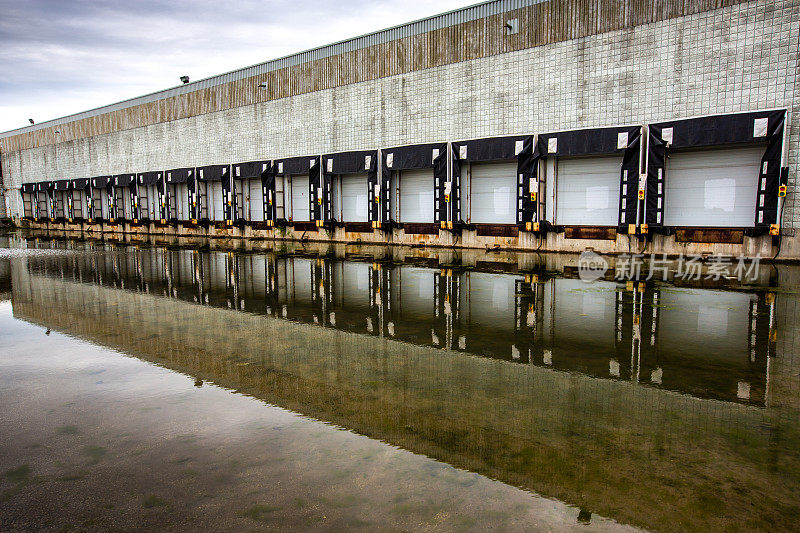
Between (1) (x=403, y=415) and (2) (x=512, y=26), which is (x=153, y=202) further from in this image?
(1) (x=403, y=415)

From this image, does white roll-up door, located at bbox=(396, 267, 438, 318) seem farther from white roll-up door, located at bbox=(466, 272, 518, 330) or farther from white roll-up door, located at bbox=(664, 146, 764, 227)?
white roll-up door, located at bbox=(664, 146, 764, 227)

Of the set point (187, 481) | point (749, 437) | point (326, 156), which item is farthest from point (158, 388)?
point (326, 156)

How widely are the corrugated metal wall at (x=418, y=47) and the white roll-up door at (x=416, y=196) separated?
447 cm

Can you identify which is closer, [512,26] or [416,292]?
[416,292]

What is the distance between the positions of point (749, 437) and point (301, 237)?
922 inches

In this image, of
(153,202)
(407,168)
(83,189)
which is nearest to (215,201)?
(153,202)

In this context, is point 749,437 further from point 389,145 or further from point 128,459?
point 389,145

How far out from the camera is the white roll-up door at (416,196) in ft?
70.5

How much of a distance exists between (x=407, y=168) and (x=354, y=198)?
3.74 m

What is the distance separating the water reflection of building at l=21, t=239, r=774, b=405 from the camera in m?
5.20

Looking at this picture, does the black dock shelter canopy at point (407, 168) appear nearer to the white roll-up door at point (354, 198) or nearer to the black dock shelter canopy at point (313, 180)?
the white roll-up door at point (354, 198)

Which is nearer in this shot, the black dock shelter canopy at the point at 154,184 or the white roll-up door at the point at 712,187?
the white roll-up door at the point at 712,187

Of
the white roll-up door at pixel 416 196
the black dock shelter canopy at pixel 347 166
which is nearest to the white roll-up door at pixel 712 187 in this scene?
the white roll-up door at pixel 416 196

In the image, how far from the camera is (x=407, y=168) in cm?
2138
